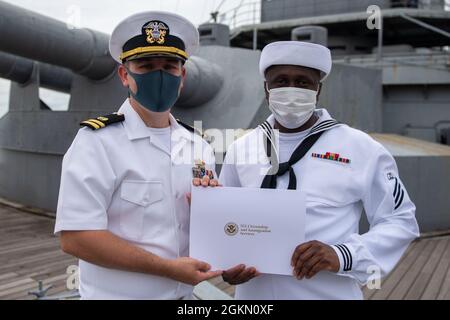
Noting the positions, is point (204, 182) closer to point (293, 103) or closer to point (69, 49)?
point (293, 103)

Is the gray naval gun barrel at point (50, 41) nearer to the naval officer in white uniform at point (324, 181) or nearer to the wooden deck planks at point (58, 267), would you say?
the wooden deck planks at point (58, 267)

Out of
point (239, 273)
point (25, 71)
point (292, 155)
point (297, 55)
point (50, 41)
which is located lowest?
point (239, 273)

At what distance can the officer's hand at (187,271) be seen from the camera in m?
Answer: 1.27

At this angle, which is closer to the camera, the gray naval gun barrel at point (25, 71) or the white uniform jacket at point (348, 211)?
the white uniform jacket at point (348, 211)

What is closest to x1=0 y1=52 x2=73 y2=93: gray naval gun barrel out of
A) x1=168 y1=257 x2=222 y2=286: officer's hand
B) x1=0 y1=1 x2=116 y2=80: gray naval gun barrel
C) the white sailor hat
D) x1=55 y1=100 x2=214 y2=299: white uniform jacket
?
x1=0 y1=1 x2=116 y2=80: gray naval gun barrel

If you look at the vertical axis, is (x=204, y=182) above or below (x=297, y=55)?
below

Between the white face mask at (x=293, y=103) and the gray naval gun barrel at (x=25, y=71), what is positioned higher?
the gray naval gun barrel at (x=25, y=71)

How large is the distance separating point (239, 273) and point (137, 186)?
45 centimetres

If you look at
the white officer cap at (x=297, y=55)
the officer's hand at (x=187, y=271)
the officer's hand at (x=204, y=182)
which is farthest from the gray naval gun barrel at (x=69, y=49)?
the officer's hand at (x=187, y=271)

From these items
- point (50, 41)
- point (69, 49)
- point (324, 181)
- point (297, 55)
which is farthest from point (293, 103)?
point (69, 49)

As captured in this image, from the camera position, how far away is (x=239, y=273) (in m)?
1.39

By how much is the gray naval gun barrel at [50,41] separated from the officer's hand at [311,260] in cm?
377
